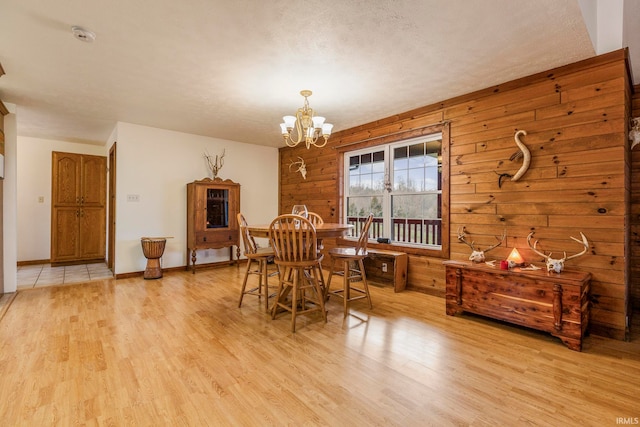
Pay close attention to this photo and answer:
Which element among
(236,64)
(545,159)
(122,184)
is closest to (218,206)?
(122,184)

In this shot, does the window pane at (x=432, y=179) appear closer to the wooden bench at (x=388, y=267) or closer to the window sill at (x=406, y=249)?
the window sill at (x=406, y=249)

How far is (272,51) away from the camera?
98.0 inches

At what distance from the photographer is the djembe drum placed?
4438mm

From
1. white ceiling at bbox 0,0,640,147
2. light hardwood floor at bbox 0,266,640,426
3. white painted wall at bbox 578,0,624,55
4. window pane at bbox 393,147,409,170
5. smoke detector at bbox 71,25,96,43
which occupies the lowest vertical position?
light hardwood floor at bbox 0,266,640,426

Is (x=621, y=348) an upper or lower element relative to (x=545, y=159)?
lower

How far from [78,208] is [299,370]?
6.03 meters

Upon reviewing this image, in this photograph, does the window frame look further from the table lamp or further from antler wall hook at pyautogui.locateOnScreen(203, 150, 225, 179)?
antler wall hook at pyautogui.locateOnScreen(203, 150, 225, 179)

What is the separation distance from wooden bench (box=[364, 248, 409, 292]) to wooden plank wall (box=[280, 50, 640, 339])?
0.80ft

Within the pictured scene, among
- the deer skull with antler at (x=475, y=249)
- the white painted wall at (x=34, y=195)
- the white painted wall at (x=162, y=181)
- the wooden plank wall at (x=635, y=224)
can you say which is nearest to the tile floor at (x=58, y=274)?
the white painted wall at (x=34, y=195)

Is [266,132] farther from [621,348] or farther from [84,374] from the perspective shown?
[621,348]

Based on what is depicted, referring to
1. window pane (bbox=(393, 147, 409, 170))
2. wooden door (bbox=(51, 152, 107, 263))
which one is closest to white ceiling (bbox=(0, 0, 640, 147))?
window pane (bbox=(393, 147, 409, 170))

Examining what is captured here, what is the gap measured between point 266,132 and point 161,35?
2.90 metres

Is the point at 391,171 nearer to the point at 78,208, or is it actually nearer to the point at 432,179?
the point at 432,179

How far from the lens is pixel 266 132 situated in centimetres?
516
